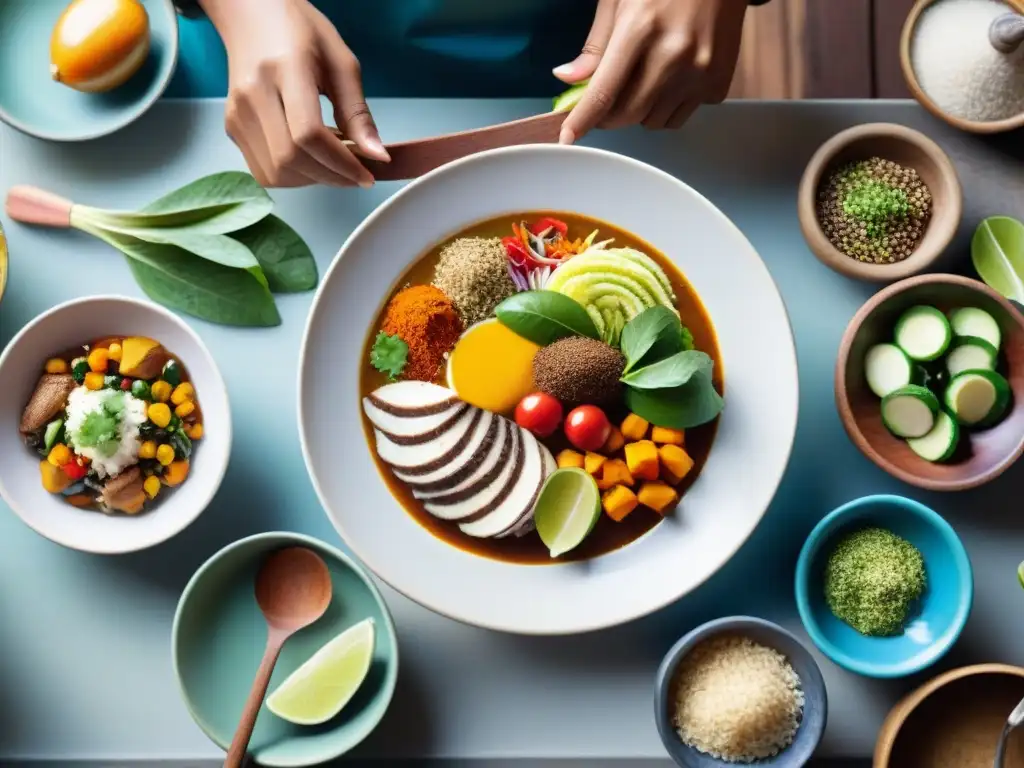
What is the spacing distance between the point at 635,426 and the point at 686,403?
10cm

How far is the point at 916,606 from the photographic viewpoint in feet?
4.96

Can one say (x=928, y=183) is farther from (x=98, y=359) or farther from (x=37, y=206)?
(x=37, y=206)

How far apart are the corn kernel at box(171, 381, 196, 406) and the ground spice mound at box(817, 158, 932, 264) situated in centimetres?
117

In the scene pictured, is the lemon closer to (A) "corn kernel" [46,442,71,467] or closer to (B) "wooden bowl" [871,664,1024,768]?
(A) "corn kernel" [46,442,71,467]

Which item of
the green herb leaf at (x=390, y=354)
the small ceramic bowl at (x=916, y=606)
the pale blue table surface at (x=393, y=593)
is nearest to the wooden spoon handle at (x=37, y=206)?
the pale blue table surface at (x=393, y=593)

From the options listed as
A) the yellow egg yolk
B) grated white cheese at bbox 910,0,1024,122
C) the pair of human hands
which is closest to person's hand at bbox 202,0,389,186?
the pair of human hands

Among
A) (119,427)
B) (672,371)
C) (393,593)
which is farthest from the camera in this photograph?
(393,593)

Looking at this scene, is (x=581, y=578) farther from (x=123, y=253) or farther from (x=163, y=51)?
(x=163, y=51)

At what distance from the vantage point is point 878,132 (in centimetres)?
152

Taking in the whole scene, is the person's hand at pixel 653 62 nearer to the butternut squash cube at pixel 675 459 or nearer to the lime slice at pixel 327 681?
the butternut squash cube at pixel 675 459

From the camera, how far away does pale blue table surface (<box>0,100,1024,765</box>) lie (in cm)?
156

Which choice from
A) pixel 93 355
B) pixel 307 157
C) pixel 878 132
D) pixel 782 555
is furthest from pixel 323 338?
pixel 878 132

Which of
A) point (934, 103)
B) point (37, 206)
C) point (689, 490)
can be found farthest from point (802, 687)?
point (37, 206)

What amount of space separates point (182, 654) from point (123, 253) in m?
0.74
